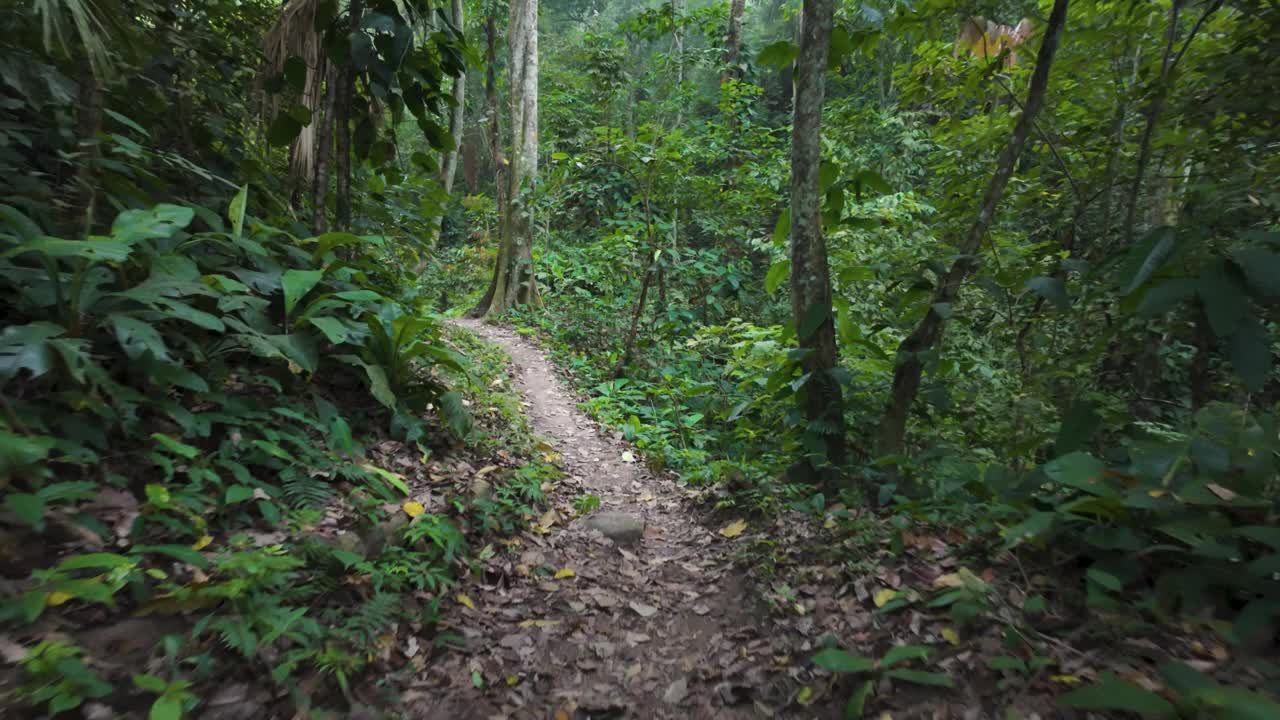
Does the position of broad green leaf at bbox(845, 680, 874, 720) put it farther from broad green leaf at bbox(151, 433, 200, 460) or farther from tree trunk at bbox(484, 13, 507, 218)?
tree trunk at bbox(484, 13, 507, 218)

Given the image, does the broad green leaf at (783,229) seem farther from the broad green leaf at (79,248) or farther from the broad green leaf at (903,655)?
the broad green leaf at (79,248)

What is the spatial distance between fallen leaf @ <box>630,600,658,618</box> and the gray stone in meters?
0.72

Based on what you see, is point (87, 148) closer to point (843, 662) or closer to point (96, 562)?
point (96, 562)

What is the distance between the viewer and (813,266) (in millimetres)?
3984

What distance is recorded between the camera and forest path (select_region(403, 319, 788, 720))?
2496 mm

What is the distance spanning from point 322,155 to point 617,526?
364 cm

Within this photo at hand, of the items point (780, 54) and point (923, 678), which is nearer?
point (923, 678)

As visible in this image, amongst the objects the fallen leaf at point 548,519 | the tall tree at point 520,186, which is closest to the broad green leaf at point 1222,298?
the fallen leaf at point 548,519

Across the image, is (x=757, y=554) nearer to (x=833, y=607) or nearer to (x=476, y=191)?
(x=833, y=607)

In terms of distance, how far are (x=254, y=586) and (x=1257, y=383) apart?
3867 millimetres

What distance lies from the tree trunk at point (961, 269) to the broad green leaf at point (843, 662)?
1.82 metres

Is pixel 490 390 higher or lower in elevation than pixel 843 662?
higher

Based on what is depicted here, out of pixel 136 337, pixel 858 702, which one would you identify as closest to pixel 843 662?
pixel 858 702

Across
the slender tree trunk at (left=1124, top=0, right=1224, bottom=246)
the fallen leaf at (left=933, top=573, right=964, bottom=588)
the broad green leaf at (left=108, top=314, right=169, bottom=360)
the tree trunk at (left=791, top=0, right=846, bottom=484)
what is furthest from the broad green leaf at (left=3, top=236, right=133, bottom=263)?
the slender tree trunk at (left=1124, top=0, right=1224, bottom=246)
